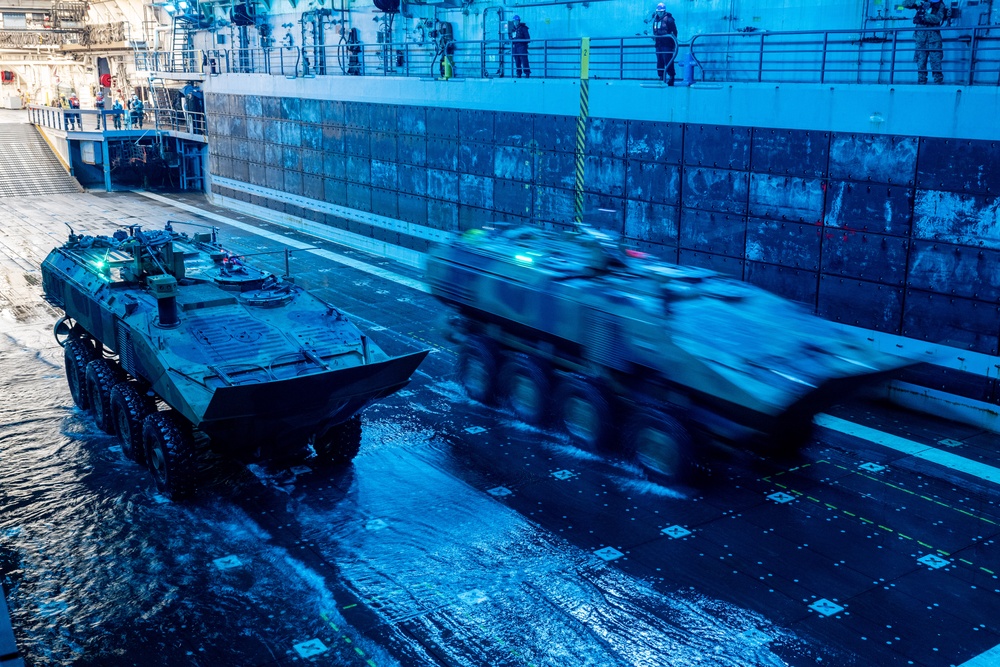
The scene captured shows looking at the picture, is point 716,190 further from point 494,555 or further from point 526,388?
point 494,555

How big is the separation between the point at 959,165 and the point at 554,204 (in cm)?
787

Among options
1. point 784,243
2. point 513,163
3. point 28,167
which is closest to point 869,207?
point 784,243

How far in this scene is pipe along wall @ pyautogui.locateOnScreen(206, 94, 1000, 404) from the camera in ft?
41.5

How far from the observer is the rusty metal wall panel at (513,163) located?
1917 cm

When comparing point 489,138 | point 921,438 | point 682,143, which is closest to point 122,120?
point 489,138

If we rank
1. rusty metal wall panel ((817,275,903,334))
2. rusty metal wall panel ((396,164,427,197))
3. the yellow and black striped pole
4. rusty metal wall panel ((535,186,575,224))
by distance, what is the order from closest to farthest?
1. rusty metal wall panel ((817,275,903,334))
2. the yellow and black striped pole
3. rusty metal wall panel ((535,186,575,224))
4. rusty metal wall panel ((396,164,427,197))

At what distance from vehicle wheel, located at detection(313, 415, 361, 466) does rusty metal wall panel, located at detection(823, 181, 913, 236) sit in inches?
297

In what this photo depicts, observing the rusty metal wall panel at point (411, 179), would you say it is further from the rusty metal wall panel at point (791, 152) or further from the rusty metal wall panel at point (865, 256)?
the rusty metal wall panel at point (865, 256)

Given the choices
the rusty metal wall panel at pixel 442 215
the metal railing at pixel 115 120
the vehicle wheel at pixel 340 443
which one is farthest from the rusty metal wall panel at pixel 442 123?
the metal railing at pixel 115 120

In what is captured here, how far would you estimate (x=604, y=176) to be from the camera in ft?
57.4

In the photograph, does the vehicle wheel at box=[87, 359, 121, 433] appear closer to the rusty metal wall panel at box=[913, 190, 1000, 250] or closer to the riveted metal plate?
the riveted metal plate

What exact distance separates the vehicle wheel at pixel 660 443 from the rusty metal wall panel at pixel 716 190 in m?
5.66

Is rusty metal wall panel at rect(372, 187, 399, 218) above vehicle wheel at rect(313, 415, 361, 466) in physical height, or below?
above

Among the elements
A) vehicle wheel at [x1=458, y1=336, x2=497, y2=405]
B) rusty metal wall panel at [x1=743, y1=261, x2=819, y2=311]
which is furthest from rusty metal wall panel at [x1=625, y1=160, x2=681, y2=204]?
vehicle wheel at [x1=458, y1=336, x2=497, y2=405]
